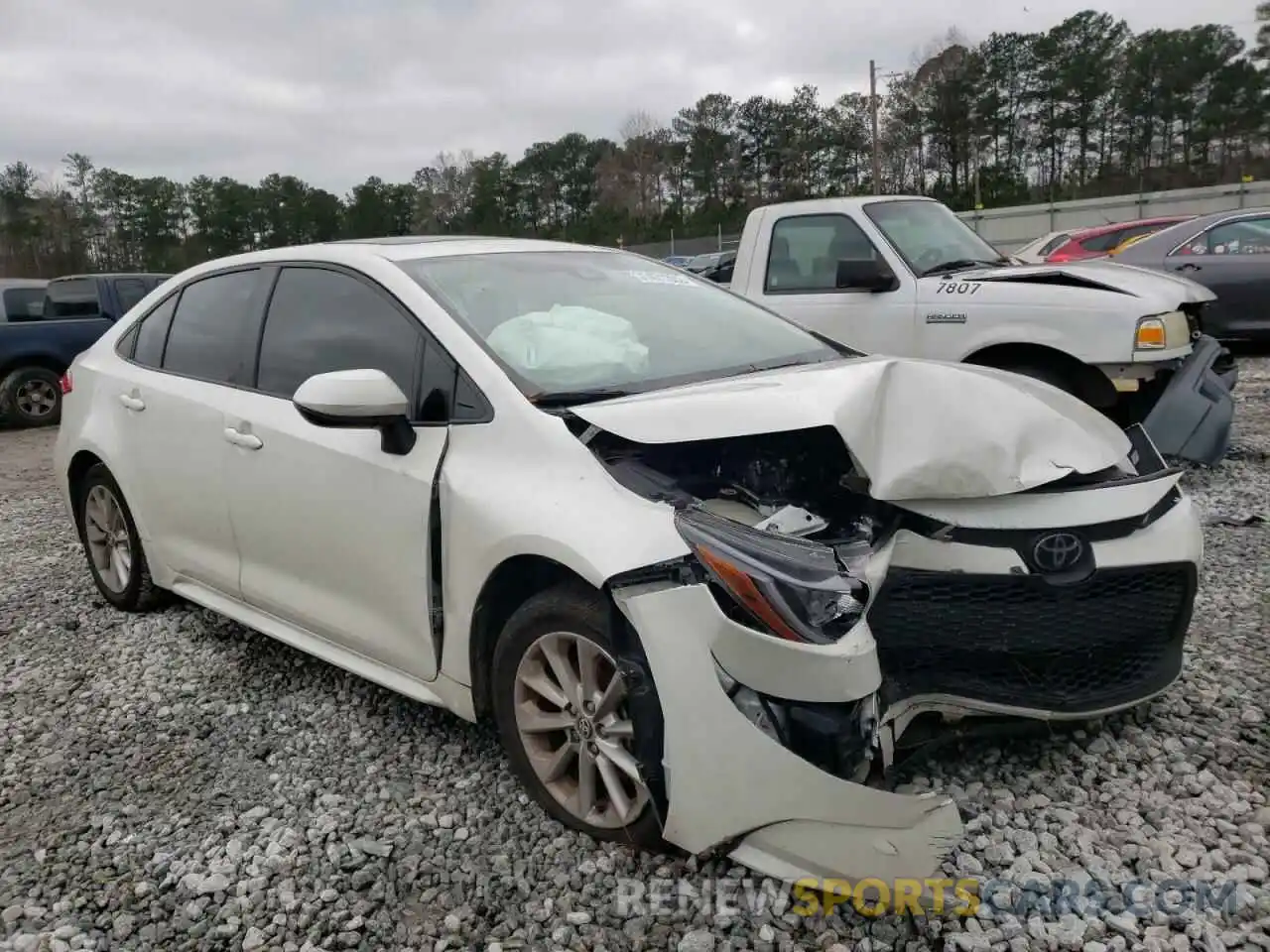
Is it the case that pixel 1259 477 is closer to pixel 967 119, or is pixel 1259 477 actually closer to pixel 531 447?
pixel 531 447

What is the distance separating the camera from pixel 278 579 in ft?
11.1

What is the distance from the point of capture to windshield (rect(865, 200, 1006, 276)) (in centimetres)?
640

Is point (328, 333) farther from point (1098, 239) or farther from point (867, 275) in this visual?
point (1098, 239)

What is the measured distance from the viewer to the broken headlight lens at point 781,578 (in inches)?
84.4

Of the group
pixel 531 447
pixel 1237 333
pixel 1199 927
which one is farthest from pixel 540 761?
pixel 1237 333

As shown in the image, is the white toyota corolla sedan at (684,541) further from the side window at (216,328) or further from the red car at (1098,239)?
the red car at (1098,239)

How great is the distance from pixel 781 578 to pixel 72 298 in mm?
12696

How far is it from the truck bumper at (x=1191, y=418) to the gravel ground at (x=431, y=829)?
5.71 ft

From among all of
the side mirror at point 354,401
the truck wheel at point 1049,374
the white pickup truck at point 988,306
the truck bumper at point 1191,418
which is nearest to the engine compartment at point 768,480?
the side mirror at point 354,401

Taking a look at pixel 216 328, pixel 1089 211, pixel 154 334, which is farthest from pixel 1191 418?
pixel 1089 211

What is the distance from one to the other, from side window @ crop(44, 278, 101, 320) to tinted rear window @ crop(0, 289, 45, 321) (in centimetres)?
10

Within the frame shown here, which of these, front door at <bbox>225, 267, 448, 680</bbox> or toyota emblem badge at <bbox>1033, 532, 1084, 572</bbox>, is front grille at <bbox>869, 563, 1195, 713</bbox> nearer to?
toyota emblem badge at <bbox>1033, 532, 1084, 572</bbox>

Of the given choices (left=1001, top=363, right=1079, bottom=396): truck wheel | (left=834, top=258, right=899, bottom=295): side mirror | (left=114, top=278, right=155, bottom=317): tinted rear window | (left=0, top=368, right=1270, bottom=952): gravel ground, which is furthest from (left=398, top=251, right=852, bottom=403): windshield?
(left=114, top=278, right=155, bottom=317): tinted rear window

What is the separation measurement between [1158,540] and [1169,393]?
3.28m
